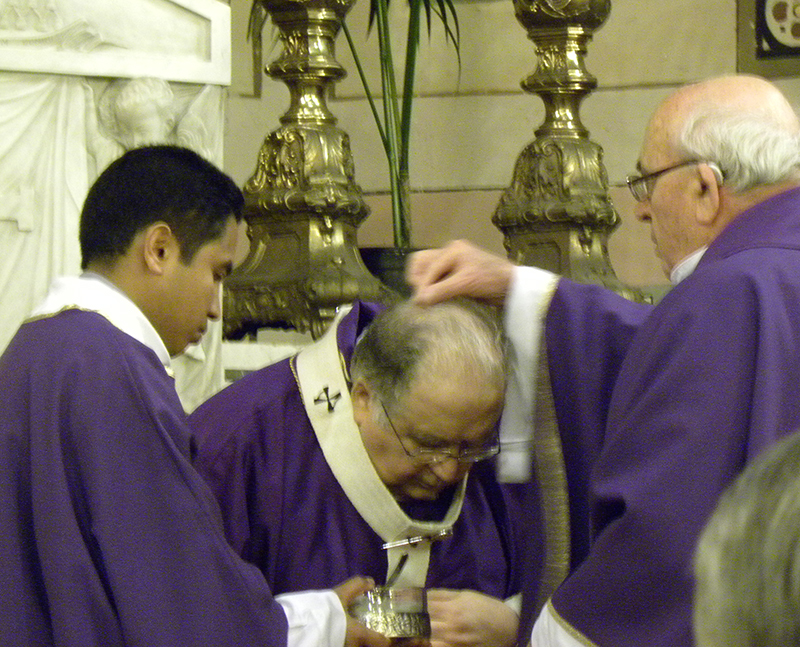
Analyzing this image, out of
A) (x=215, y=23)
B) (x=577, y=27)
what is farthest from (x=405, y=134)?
(x=215, y=23)

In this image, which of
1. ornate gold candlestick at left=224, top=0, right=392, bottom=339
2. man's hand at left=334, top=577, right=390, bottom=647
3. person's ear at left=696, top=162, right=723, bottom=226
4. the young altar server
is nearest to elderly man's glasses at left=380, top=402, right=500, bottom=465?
man's hand at left=334, top=577, right=390, bottom=647

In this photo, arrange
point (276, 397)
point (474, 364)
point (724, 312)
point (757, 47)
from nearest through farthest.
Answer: point (724, 312) < point (474, 364) < point (276, 397) < point (757, 47)

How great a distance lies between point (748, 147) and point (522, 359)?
63 centimetres

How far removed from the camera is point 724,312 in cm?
209

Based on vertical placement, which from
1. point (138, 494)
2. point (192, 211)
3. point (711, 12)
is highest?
point (711, 12)

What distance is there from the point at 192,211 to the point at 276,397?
0.45 m

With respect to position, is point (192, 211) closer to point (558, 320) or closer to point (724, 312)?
point (558, 320)

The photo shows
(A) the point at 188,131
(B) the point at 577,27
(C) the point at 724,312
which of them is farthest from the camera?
(B) the point at 577,27

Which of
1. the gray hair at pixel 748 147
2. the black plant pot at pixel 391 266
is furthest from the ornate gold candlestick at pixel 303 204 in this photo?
the gray hair at pixel 748 147

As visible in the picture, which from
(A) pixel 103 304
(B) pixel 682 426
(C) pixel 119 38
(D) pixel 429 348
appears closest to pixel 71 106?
(C) pixel 119 38

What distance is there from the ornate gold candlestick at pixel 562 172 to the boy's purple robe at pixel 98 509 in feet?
10.3

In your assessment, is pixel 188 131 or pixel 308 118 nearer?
pixel 188 131

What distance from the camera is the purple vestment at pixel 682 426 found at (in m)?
2.01

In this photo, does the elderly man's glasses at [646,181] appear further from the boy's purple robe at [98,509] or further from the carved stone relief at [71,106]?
the carved stone relief at [71,106]
